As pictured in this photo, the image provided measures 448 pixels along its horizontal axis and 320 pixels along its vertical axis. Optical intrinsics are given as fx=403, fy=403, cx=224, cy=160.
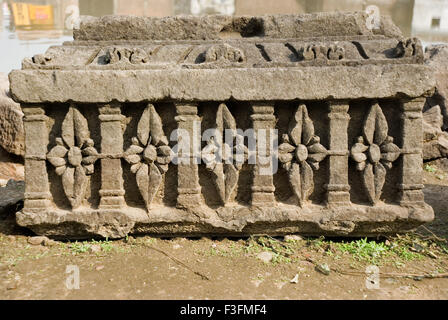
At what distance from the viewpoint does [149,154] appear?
304cm

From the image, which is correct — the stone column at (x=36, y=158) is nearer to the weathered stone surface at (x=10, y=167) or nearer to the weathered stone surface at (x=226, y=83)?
the weathered stone surface at (x=226, y=83)

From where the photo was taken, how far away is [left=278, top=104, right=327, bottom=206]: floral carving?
120 inches

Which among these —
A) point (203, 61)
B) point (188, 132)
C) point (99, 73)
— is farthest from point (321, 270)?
point (99, 73)

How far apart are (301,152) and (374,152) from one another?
0.55 metres

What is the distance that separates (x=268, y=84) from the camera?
2951mm

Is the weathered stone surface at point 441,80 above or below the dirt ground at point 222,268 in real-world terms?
above

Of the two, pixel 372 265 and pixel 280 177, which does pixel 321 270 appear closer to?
pixel 372 265

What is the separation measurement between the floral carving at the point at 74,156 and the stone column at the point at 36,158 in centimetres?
9

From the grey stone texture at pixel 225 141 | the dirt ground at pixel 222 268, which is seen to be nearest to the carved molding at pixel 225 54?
the grey stone texture at pixel 225 141

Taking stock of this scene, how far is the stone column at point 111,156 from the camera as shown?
3014 mm

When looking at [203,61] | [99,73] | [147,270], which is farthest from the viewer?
[203,61]

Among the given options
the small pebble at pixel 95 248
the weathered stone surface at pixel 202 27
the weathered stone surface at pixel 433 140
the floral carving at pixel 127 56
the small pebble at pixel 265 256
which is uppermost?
the weathered stone surface at pixel 202 27

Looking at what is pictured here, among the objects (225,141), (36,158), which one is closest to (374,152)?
(225,141)

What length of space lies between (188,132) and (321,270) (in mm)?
1381
